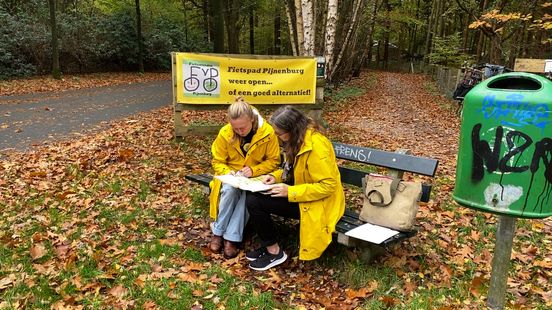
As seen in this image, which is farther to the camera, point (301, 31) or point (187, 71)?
point (301, 31)

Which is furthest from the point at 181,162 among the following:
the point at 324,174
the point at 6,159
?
the point at 324,174

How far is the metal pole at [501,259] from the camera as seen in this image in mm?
2590

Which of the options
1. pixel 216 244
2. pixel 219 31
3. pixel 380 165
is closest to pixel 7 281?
pixel 216 244

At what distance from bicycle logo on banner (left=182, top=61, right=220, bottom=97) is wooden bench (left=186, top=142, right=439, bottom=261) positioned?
→ 3070 millimetres

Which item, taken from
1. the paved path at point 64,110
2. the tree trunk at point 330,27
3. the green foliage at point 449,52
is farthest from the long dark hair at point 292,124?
the green foliage at point 449,52

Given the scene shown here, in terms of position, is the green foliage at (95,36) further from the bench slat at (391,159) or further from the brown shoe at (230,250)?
the bench slat at (391,159)

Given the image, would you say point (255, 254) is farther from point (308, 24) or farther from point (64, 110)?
point (64, 110)

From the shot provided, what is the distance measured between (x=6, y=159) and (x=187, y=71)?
2.96 metres

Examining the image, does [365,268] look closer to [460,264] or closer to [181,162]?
[460,264]

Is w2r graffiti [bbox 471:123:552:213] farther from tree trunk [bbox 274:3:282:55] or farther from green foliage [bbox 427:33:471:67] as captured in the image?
tree trunk [bbox 274:3:282:55]

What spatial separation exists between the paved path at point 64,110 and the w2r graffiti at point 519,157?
23.8ft

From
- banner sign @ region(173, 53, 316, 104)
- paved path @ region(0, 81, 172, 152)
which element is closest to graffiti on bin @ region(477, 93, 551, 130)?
banner sign @ region(173, 53, 316, 104)

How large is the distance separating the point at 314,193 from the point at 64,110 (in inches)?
390

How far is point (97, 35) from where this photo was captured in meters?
22.4
